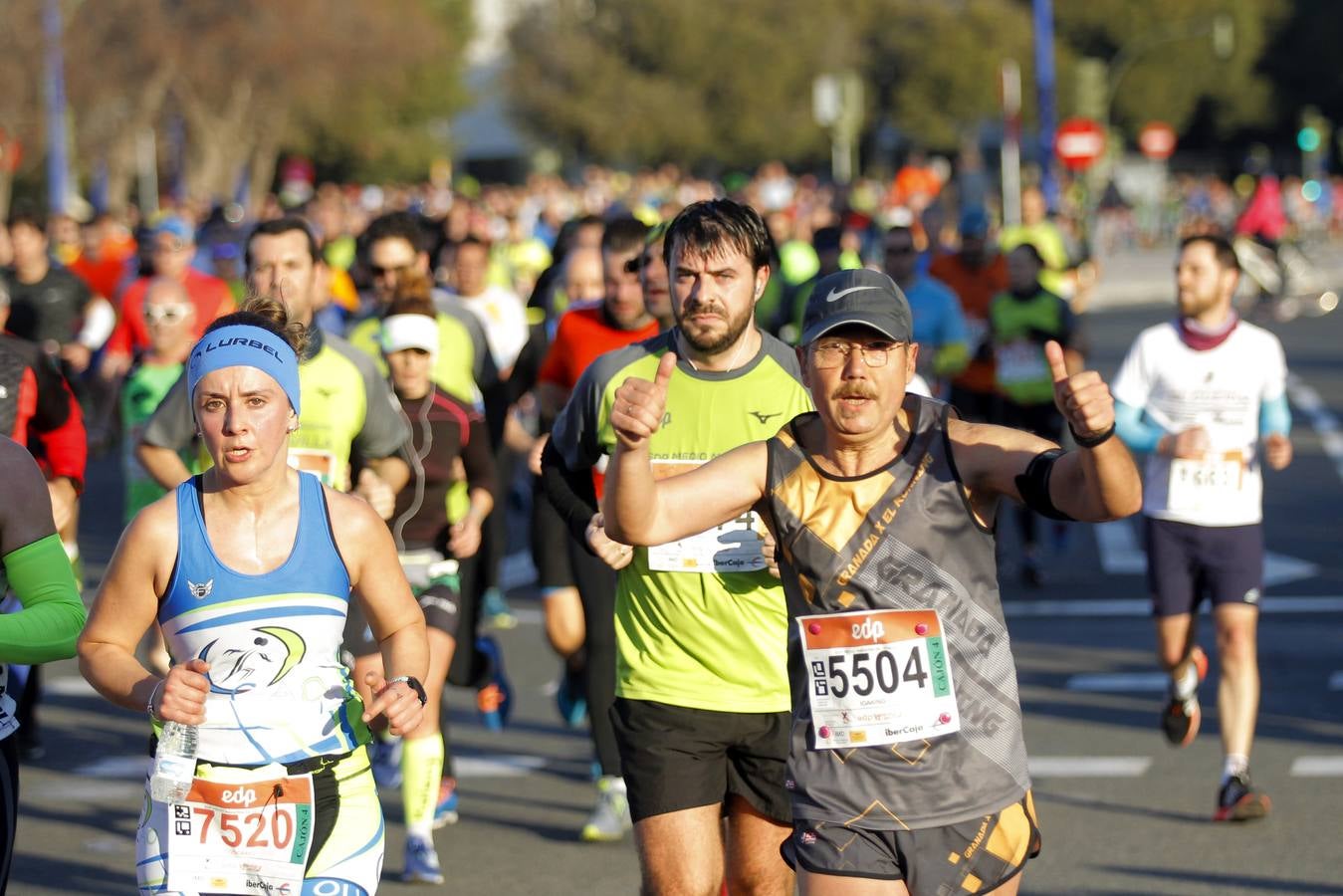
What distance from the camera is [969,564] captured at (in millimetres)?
4383

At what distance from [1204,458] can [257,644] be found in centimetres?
467

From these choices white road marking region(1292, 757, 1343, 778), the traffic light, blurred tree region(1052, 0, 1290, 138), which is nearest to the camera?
white road marking region(1292, 757, 1343, 778)

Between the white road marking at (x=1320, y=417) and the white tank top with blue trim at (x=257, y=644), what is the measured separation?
13.3 m

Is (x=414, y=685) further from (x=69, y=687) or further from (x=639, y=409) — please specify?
(x=69, y=687)

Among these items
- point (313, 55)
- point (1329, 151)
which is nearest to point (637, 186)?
point (313, 55)

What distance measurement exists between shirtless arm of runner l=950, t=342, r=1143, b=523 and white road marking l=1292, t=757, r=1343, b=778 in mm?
4587

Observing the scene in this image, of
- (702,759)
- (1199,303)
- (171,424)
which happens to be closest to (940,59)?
(1199,303)

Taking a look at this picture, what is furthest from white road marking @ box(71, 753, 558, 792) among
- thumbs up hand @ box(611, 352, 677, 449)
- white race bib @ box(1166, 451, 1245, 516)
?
thumbs up hand @ box(611, 352, 677, 449)

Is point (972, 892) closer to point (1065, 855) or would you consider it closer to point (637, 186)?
point (1065, 855)

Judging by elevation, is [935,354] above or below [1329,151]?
below

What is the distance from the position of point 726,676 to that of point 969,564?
1161 millimetres

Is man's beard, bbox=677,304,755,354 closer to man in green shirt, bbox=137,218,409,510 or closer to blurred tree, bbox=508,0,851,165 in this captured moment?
man in green shirt, bbox=137,218,409,510

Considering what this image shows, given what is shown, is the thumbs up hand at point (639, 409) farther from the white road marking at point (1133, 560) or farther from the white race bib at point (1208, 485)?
the white road marking at point (1133, 560)

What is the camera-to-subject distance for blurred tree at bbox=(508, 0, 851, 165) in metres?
67.4
